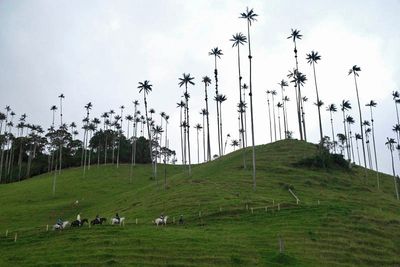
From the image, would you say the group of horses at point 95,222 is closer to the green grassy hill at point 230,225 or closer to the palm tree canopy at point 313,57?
the green grassy hill at point 230,225

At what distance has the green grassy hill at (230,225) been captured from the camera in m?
46.3

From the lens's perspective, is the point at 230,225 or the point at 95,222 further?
the point at 230,225

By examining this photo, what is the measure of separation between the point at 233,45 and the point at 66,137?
10746 centimetres

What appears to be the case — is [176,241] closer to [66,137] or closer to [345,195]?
[345,195]

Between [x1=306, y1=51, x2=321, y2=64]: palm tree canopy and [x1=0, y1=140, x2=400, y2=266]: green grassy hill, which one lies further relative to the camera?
[x1=306, y1=51, x2=321, y2=64]: palm tree canopy

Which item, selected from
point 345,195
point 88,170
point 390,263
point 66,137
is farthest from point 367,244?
point 66,137

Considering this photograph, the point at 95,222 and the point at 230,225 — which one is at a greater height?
the point at 95,222

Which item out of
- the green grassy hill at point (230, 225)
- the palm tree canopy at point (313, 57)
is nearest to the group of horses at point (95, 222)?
the green grassy hill at point (230, 225)

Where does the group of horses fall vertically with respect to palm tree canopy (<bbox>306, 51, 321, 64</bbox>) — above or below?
below

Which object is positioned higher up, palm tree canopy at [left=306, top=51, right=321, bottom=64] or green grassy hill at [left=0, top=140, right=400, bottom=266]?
palm tree canopy at [left=306, top=51, right=321, bottom=64]

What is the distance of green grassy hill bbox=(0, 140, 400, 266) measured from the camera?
46.3 meters

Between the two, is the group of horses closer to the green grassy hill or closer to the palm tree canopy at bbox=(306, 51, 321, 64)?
the green grassy hill

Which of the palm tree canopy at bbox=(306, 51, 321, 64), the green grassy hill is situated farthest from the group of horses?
the palm tree canopy at bbox=(306, 51, 321, 64)

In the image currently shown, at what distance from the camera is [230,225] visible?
5969 centimetres
